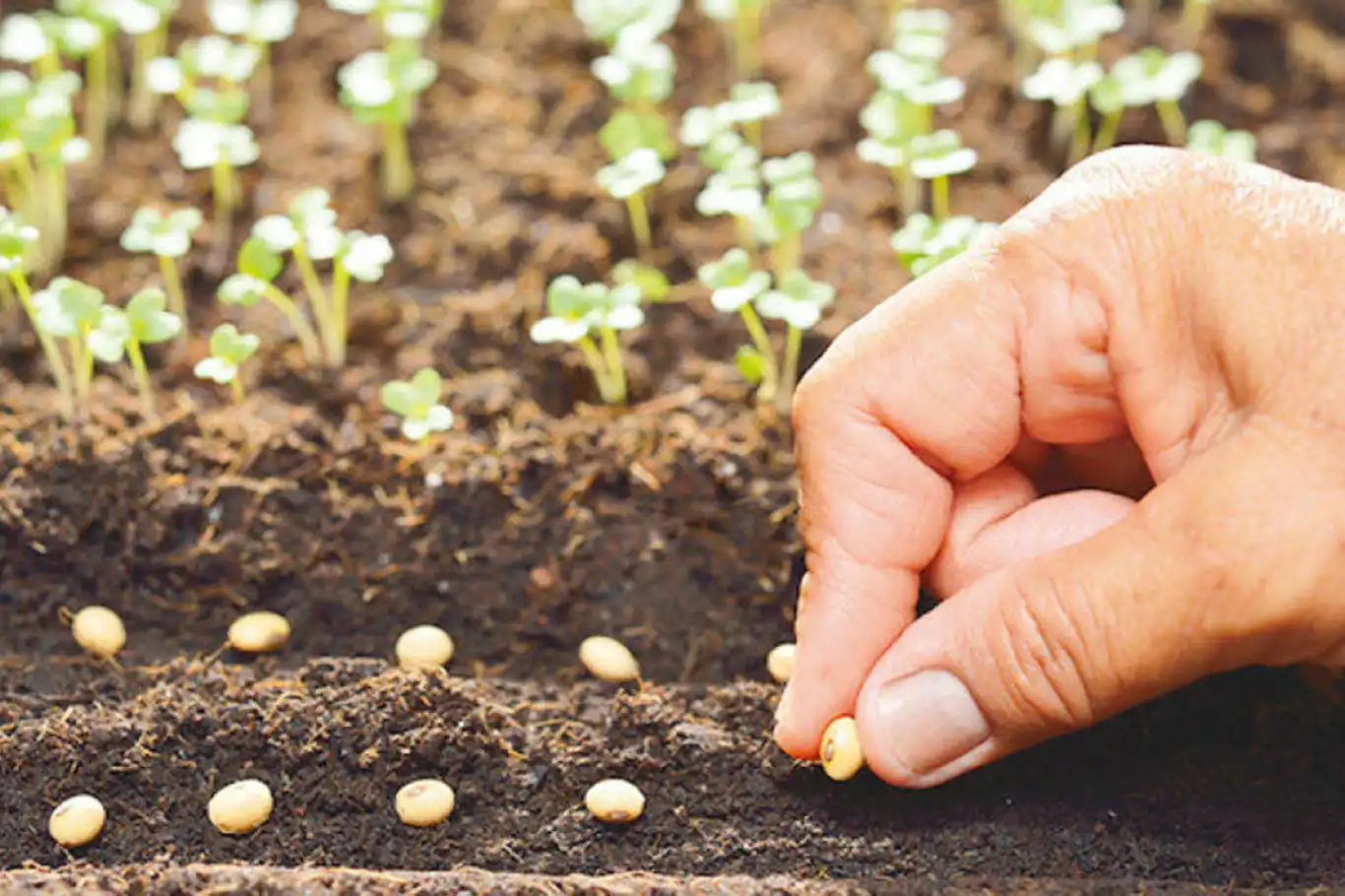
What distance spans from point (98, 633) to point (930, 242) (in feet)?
3.10

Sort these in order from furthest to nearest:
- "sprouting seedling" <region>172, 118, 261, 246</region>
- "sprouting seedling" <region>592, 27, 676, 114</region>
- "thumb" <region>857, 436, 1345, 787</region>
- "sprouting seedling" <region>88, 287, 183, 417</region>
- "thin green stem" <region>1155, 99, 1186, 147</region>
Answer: "thin green stem" <region>1155, 99, 1186, 147</region> < "sprouting seedling" <region>592, 27, 676, 114</region> < "sprouting seedling" <region>172, 118, 261, 246</region> < "sprouting seedling" <region>88, 287, 183, 417</region> < "thumb" <region>857, 436, 1345, 787</region>

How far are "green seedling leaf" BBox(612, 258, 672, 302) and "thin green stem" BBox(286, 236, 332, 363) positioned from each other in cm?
36

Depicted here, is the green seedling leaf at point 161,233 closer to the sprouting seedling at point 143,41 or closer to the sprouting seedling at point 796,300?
the sprouting seedling at point 143,41

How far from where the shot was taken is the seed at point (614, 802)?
1414 mm

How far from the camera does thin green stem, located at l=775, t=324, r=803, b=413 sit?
185cm

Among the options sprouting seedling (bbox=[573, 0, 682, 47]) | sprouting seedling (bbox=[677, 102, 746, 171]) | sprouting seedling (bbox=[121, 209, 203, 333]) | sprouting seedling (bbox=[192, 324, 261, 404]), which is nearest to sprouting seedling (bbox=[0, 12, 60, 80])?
sprouting seedling (bbox=[121, 209, 203, 333])

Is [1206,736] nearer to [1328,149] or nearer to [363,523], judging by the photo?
[363,523]

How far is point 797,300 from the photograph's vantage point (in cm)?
178

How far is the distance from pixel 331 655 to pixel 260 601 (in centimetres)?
11

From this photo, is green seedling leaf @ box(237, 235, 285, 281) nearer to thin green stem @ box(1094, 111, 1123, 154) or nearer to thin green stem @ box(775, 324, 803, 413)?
thin green stem @ box(775, 324, 803, 413)

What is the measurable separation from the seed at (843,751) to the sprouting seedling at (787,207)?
596mm

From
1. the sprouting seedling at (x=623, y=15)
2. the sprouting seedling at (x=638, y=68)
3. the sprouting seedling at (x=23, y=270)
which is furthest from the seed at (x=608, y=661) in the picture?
the sprouting seedling at (x=623, y=15)

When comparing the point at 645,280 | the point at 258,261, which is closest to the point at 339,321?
the point at 258,261

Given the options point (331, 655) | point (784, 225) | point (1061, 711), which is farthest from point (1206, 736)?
point (331, 655)
